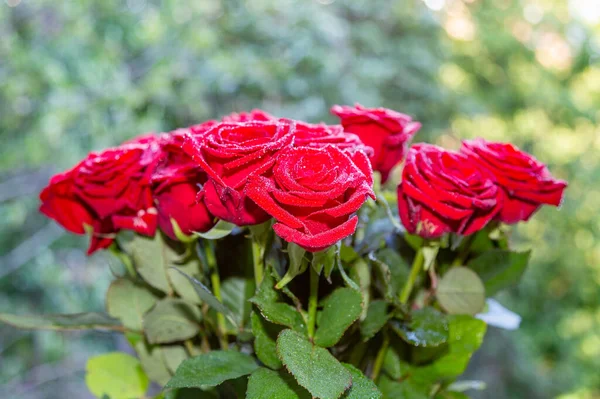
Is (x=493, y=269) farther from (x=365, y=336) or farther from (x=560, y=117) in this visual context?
(x=560, y=117)

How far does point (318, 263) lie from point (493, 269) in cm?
19

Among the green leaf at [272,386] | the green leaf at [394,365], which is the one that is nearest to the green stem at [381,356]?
the green leaf at [394,365]

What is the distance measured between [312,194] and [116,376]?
0.30 meters

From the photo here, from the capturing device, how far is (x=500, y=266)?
1.49ft

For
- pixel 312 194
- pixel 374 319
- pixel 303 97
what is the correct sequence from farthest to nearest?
pixel 303 97
pixel 374 319
pixel 312 194

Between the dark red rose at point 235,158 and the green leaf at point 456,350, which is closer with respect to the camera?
the dark red rose at point 235,158

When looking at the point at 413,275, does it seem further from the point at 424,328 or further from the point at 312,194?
the point at 312,194

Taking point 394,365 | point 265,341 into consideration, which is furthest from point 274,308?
point 394,365

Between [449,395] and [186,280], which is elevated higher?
[186,280]

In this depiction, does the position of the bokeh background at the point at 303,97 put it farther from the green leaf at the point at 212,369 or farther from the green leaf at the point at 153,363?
the green leaf at the point at 212,369

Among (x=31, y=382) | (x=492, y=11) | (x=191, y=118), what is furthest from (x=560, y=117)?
(x=31, y=382)

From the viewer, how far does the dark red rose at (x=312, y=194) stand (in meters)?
0.30

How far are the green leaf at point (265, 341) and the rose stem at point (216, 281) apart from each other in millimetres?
60

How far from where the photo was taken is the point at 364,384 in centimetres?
33
